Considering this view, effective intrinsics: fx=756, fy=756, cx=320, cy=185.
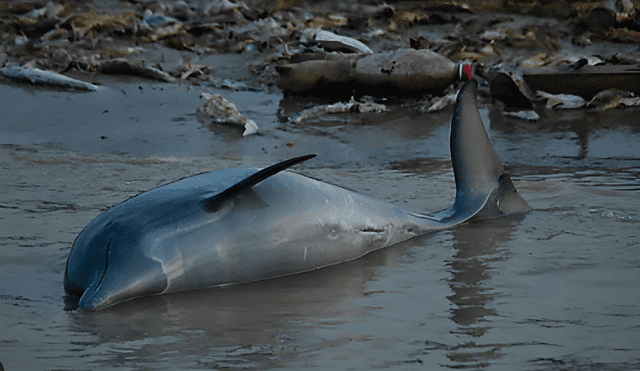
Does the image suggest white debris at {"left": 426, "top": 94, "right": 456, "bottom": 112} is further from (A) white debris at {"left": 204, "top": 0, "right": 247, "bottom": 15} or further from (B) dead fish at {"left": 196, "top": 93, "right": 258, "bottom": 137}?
(A) white debris at {"left": 204, "top": 0, "right": 247, "bottom": 15}

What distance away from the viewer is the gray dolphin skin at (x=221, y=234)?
352 centimetres

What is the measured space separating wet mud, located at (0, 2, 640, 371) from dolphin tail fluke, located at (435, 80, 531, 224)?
0.14 meters

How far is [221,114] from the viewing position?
9.20 metres

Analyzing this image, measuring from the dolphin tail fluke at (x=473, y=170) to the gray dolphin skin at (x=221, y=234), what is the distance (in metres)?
0.69

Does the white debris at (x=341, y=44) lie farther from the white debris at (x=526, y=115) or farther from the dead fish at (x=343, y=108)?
the white debris at (x=526, y=115)

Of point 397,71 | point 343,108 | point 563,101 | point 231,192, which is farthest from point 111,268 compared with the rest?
point 563,101

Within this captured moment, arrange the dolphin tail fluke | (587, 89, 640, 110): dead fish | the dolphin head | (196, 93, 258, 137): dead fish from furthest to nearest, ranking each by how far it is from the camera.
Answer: (587, 89, 640, 110): dead fish < (196, 93, 258, 137): dead fish < the dolphin tail fluke < the dolphin head

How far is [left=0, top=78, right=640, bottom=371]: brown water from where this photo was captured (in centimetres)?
285

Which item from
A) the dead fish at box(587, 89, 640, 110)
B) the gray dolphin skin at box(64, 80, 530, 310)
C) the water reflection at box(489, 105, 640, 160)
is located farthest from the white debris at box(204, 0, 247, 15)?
the gray dolphin skin at box(64, 80, 530, 310)

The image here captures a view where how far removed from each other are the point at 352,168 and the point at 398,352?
454cm

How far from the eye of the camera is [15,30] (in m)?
14.5

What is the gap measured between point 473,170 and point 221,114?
189 inches

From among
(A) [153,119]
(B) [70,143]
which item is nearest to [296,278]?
(B) [70,143]

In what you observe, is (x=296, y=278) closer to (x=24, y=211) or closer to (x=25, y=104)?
(x=24, y=211)
